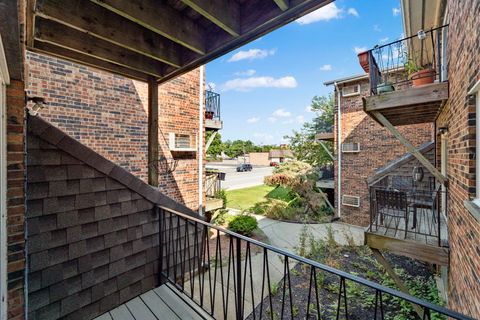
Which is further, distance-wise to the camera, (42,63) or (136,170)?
(136,170)

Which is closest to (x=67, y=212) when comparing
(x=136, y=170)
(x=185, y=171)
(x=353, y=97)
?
(x=136, y=170)

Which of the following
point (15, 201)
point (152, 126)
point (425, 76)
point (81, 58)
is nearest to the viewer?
point (15, 201)

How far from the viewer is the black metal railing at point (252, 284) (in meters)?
1.36

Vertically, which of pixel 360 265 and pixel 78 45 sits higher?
pixel 78 45

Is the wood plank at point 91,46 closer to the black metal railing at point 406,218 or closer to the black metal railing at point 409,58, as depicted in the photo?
the black metal railing at point 409,58

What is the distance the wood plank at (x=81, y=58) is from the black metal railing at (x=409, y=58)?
12.9ft

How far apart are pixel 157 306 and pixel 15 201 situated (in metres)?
1.55

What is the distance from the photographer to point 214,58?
99.7 inches

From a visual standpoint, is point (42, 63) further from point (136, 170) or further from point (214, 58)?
point (214, 58)

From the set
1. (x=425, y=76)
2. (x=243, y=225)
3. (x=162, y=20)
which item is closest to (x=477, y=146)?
(x=425, y=76)

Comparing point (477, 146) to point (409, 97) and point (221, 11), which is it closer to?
point (409, 97)

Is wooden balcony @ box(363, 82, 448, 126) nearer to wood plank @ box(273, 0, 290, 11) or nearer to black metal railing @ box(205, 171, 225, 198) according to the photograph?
wood plank @ box(273, 0, 290, 11)

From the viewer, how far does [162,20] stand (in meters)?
2.11

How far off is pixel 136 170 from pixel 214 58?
3.54 m
